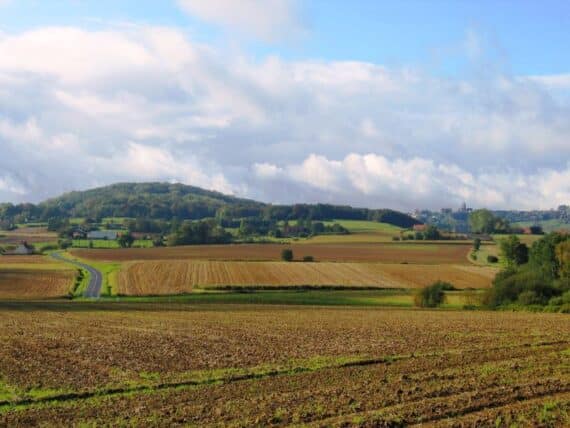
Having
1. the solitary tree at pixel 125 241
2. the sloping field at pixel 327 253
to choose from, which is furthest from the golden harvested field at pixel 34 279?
the solitary tree at pixel 125 241

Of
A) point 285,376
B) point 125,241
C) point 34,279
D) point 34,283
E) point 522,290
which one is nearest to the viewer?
point 285,376

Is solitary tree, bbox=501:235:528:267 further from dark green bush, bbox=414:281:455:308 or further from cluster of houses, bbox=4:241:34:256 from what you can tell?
cluster of houses, bbox=4:241:34:256

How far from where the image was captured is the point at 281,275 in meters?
92.1

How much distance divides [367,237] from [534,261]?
10978 centimetres

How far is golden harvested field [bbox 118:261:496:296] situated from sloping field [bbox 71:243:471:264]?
39.0 feet

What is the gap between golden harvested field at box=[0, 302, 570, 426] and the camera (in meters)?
15.2

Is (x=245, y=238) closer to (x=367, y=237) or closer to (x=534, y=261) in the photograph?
(x=367, y=237)

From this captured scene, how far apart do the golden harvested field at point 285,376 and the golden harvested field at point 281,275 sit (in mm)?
49689

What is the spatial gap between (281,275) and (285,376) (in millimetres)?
72175

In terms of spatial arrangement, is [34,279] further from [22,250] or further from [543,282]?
[22,250]

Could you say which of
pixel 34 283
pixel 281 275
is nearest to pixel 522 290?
pixel 281 275

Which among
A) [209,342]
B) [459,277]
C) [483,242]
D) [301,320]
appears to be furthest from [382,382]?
[483,242]

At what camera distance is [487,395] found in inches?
664

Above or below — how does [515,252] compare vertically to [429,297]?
above
